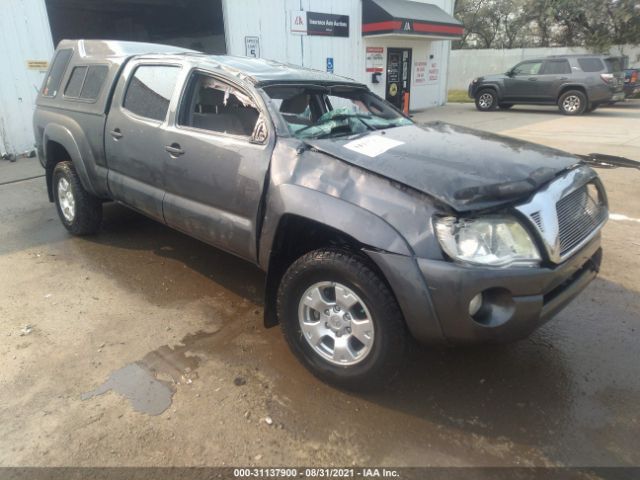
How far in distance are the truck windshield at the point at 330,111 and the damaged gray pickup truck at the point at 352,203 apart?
1 cm

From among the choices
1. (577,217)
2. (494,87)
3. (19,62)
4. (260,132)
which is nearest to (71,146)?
(260,132)

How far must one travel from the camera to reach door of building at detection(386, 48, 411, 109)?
1666 cm

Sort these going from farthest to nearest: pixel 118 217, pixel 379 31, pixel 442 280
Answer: pixel 379 31
pixel 118 217
pixel 442 280

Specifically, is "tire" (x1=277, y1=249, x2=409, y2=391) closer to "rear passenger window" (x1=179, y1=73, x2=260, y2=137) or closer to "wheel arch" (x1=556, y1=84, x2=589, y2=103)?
"rear passenger window" (x1=179, y1=73, x2=260, y2=137)

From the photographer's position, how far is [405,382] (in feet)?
9.06

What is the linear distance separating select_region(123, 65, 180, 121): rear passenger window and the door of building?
13530mm

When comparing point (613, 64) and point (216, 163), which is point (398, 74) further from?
point (216, 163)

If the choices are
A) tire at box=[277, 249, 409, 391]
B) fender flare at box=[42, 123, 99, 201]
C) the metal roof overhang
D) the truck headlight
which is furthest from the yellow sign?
the truck headlight

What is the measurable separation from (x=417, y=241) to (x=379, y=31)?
14218 mm

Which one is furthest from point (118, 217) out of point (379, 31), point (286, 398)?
point (379, 31)

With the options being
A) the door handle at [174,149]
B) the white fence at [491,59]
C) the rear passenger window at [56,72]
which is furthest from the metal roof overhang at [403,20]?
the door handle at [174,149]

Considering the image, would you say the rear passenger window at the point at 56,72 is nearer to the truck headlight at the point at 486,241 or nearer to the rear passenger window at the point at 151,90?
the rear passenger window at the point at 151,90

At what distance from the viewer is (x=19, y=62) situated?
9.12 meters

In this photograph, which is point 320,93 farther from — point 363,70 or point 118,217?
point 363,70
